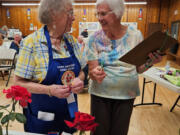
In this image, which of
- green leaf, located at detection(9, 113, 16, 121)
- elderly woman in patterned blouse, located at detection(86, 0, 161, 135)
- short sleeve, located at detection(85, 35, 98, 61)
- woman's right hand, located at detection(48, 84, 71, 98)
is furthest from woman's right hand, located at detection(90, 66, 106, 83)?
green leaf, located at detection(9, 113, 16, 121)

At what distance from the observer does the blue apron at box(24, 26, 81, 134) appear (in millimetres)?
1076

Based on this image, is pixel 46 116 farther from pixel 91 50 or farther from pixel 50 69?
pixel 91 50

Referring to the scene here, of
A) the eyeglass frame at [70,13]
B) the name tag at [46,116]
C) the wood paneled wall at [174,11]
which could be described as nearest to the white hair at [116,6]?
the eyeglass frame at [70,13]

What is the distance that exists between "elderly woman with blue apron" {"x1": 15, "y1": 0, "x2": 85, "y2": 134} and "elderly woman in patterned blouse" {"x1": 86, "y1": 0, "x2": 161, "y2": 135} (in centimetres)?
16

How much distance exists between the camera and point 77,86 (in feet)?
3.48

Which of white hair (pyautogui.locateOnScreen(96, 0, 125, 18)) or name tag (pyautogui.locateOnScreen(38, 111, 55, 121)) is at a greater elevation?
white hair (pyautogui.locateOnScreen(96, 0, 125, 18))

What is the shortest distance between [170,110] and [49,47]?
9.76ft

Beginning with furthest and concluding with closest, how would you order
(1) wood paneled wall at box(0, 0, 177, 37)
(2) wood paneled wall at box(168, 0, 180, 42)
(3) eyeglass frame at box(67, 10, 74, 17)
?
1. (1) wood paneled wall at box(0, 0, 177, 37)
2. (2) wood paneled wall at box(168, 0, 180, 42)
3. (3) eyeglass frame at box(67, 10, 74, 17)

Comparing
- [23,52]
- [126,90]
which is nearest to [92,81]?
[126,90]

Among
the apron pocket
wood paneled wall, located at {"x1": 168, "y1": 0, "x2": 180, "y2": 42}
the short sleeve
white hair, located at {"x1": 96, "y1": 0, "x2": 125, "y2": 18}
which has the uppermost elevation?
wood paneled wall, located at {"x1": 168, "y1": 0, "x2": 180, "y2": 42}

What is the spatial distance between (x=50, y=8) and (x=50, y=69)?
0.38 metres

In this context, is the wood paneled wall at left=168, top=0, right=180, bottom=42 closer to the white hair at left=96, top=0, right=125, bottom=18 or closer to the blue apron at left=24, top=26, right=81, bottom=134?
the white hair at left=96, top=0, right=125, bottom=18

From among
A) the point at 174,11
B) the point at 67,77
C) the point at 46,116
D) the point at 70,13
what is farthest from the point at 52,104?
the point at 174,11

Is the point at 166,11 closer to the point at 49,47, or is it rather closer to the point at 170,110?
the point at 170,110
